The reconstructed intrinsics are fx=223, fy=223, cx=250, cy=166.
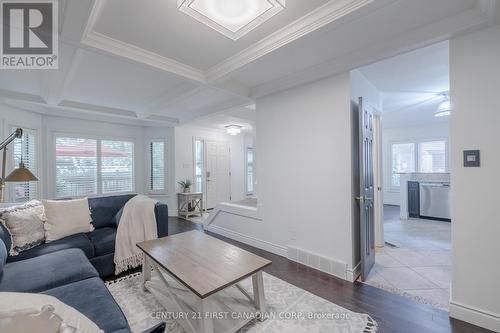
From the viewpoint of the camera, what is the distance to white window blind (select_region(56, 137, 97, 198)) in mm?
4805

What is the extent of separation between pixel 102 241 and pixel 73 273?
95 centimetres

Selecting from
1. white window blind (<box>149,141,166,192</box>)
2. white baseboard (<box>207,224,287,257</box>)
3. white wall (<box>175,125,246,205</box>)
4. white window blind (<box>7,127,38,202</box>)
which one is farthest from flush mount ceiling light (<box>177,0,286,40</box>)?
white window blind (<box>149,141,166,192</box>)

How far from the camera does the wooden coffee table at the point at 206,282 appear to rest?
1585 millimetres

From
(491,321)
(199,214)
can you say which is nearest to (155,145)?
(199,214)

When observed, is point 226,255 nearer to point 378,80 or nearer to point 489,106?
point 489,106

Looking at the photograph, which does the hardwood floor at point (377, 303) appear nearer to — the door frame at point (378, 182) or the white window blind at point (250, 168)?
the door frame at point (378, 182)

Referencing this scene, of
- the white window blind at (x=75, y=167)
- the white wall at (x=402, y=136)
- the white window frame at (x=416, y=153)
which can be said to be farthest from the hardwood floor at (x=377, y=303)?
the white wall at (x=402, y=136)

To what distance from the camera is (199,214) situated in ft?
20.0

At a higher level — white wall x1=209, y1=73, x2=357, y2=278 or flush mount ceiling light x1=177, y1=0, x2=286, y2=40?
flush mount ceiling light x1=177, y1=0, x2=286, y2=40

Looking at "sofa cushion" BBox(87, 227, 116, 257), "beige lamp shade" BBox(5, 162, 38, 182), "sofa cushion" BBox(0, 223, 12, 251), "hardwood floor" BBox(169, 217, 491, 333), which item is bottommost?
"hardwood floor" BBox(169, 217, 491, 333)

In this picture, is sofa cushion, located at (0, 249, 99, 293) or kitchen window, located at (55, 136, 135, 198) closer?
sofa cushion, located at (0, 249, 99, 293)

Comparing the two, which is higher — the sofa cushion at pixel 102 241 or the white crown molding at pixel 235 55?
the white crown molding at pixel 235 55

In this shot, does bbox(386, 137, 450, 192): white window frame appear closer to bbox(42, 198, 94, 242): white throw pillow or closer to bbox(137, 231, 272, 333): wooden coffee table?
bbox(137, 231, 272, 333): wooden coffee table

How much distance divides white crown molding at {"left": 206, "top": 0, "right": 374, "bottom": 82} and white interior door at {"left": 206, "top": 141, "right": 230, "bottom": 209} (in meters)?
4.00
